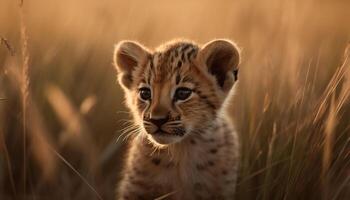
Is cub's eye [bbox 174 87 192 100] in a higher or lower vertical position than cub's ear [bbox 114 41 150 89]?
lower

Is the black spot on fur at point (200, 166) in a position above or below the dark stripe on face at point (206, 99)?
below

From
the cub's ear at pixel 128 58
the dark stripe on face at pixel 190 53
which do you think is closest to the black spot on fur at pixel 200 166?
the dark stripe on face at pixel 190 53

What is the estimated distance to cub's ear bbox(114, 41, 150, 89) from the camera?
661 centimetres

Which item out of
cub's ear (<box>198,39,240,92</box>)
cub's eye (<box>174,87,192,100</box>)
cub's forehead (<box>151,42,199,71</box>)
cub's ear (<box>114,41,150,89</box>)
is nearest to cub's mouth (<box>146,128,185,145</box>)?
cub's eye (<box>174,87,192,100</box>)

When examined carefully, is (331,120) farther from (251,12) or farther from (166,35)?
(166,35)

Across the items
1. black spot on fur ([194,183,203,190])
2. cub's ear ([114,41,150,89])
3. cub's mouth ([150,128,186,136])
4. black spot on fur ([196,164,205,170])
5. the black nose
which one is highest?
cub's ear ([114,41,150,89])

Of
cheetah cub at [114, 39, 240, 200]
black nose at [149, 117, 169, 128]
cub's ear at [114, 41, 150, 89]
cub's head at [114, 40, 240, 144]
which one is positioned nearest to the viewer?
black nose at [149, 117, 169, 128]

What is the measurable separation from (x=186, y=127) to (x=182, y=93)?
0.30 meters

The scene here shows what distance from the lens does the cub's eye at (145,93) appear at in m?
6.24

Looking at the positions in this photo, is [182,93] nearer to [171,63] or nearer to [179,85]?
[179,85]

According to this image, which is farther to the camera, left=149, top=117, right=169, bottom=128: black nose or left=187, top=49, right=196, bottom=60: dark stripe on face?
left=187, top=49, right=196, bottom=60: dark stripe on face

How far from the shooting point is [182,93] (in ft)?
19.9

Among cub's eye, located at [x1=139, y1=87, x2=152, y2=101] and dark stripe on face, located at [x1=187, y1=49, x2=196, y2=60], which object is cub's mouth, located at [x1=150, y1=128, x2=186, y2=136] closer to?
cub's eye, located at [x1=139, y1=87, x2=152, y2=101]

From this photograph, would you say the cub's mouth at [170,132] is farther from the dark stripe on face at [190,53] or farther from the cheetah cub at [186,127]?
the dark stripe on face at [190,53]
